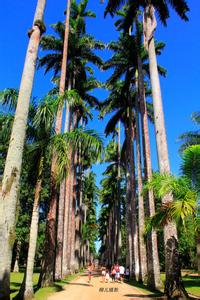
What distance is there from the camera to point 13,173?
308 inches

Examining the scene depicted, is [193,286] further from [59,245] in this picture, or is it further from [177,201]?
[177,201]

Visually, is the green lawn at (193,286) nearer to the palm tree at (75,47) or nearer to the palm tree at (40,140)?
the palm tree at (40,140)

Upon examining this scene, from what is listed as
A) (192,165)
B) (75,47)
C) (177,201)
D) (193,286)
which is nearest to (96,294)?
(193,286)

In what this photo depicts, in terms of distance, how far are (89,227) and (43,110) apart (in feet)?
176

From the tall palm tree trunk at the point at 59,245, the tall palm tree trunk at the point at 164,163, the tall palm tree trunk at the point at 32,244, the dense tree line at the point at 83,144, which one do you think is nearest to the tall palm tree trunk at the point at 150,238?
the dense tree line at the point at 83,144

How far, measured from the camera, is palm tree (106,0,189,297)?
440 inches

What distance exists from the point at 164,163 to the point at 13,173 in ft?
25.0

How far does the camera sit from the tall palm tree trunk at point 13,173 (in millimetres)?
7181

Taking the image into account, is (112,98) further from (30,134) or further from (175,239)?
(175,239)

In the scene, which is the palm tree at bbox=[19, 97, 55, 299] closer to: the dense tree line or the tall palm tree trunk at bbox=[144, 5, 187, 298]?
the dense tree line

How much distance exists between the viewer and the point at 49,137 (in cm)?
1287

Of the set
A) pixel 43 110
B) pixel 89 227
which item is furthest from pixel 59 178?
pixel 89 227

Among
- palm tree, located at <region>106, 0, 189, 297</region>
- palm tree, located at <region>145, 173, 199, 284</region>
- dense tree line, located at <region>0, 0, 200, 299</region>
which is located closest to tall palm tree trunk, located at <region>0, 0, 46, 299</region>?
dense tree line, located at <region>0, 0, 200, 299</region>

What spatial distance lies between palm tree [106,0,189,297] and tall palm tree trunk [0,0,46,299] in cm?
618
